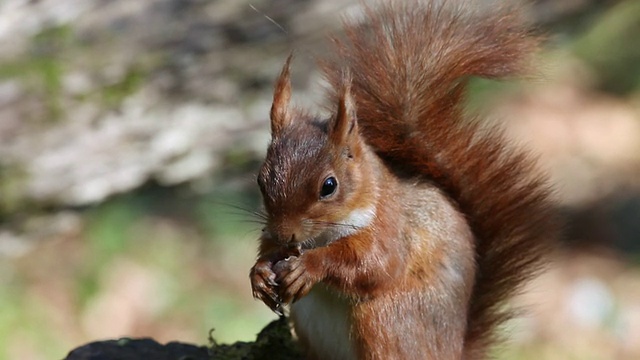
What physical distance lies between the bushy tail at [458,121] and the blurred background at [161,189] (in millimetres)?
1088

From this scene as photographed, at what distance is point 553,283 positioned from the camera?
428 cm

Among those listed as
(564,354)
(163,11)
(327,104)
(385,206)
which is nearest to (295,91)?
(163,11)

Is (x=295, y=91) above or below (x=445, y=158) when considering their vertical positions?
above

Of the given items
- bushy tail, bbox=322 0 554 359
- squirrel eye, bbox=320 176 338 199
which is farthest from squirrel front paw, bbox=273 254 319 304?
bushy tail, bbox=322 0 554 359

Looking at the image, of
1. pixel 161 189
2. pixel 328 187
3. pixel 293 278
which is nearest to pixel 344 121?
pixel 328 187

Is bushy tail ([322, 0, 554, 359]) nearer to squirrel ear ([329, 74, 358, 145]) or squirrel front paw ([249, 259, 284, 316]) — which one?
squirrel ear ([329, 74, 358, 145])

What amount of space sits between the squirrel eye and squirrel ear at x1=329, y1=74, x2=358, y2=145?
8cm

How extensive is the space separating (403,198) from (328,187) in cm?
25

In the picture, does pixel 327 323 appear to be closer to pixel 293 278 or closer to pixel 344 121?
pixel 293 278

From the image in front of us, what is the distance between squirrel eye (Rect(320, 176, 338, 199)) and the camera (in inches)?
78.5

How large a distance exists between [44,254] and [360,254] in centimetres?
226

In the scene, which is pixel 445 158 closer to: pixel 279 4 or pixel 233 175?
pixel 279 4

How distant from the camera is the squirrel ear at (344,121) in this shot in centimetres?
205

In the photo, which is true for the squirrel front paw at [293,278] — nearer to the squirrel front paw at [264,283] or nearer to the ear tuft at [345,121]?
the squirrel front paw at [264,283]
